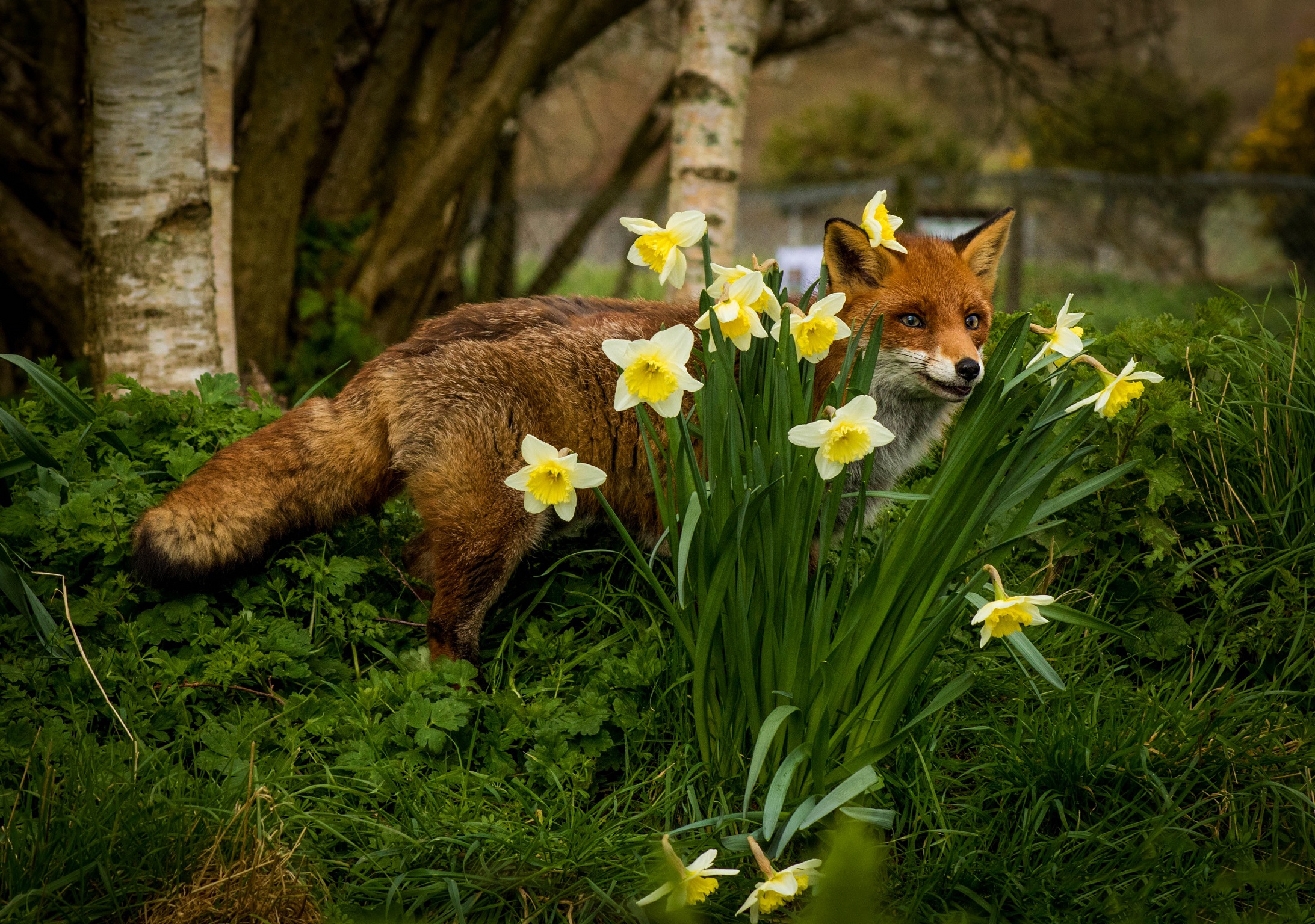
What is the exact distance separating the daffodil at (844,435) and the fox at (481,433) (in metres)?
0.88

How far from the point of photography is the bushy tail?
319 cm

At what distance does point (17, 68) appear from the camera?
23.8 ft

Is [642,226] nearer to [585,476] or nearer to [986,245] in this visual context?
[585,476]

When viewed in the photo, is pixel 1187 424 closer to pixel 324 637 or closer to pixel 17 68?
pixel 324 637

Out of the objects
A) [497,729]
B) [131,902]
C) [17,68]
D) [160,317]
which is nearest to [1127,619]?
[497,729]

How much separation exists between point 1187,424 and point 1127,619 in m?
0.73

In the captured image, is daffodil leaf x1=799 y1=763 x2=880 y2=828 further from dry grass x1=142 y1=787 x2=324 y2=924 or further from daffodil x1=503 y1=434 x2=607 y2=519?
dry grass x1=142 y1=787 x2=324 y2=924

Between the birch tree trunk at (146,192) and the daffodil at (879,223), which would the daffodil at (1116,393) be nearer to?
the daffodil at (879,223)

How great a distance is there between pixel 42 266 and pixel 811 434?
5.95 m

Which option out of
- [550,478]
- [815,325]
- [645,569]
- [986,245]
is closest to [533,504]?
[550,478]

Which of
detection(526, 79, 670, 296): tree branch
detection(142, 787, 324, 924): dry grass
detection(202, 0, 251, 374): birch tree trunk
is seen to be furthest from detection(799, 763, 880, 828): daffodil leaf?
detection(526, 79, 670, 296): tree branch

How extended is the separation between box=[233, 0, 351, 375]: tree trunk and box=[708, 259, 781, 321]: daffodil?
4.73 m

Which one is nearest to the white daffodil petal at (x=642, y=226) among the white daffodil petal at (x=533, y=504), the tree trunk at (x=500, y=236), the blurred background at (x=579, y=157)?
the white daffodil petal at (x=533, y=504)

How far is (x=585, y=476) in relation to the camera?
2670 millimetres
